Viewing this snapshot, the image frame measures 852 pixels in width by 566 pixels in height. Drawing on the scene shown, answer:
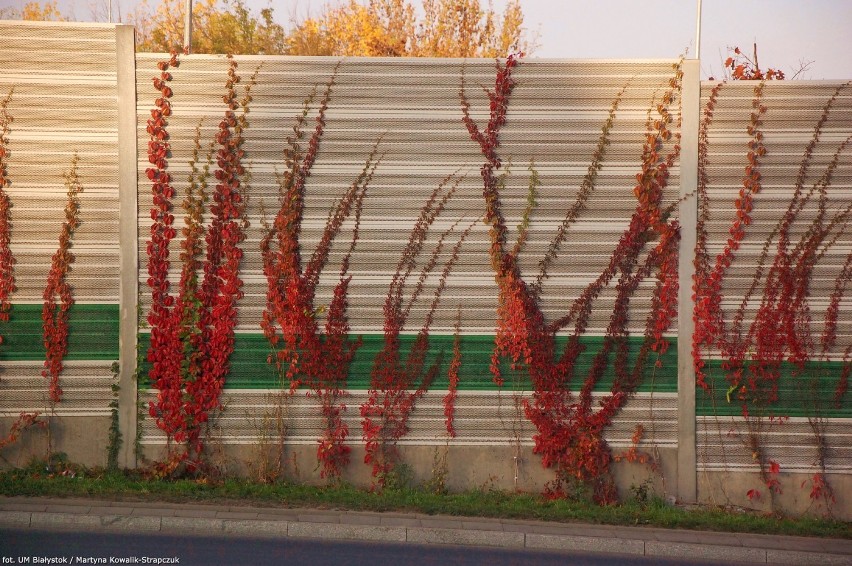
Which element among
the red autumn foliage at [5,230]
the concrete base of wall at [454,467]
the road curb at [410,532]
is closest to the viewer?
the road curb at [410,532]

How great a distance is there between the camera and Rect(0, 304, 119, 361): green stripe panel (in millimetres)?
10023

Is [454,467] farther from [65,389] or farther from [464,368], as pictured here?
[65,389]

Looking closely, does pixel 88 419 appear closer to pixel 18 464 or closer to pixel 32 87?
pixel 18 464

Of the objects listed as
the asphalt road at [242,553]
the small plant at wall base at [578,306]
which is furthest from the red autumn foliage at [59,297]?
the small plant at wall base at [578,306]

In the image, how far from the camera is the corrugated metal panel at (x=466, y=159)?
1006 centimetres

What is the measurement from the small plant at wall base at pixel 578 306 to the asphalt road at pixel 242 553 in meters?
1.79

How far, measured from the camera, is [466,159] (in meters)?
10.1

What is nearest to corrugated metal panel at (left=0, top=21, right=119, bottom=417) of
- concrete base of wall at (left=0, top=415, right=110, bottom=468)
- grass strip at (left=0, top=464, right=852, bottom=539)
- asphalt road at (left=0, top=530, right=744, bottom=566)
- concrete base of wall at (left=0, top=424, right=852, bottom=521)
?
concrete base of wall at (left=0, top=415, right=110, bottom=468)

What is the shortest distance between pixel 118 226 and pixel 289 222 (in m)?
1.73

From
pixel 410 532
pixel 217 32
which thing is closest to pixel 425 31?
pixel 217 32

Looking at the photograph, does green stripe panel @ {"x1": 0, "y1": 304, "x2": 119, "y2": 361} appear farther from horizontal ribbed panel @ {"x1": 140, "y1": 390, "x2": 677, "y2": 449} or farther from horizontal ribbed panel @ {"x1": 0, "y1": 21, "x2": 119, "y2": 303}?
horizontal ribbed panel @ {"x1": 140, "y1": 390, "x2": 677, "y2": 449}

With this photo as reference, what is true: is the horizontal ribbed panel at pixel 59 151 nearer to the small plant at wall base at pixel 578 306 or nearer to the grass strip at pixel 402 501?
the grass strip at pixel 402 501

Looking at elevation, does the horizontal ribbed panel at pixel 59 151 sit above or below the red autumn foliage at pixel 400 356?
above

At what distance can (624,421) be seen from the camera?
10.1m
